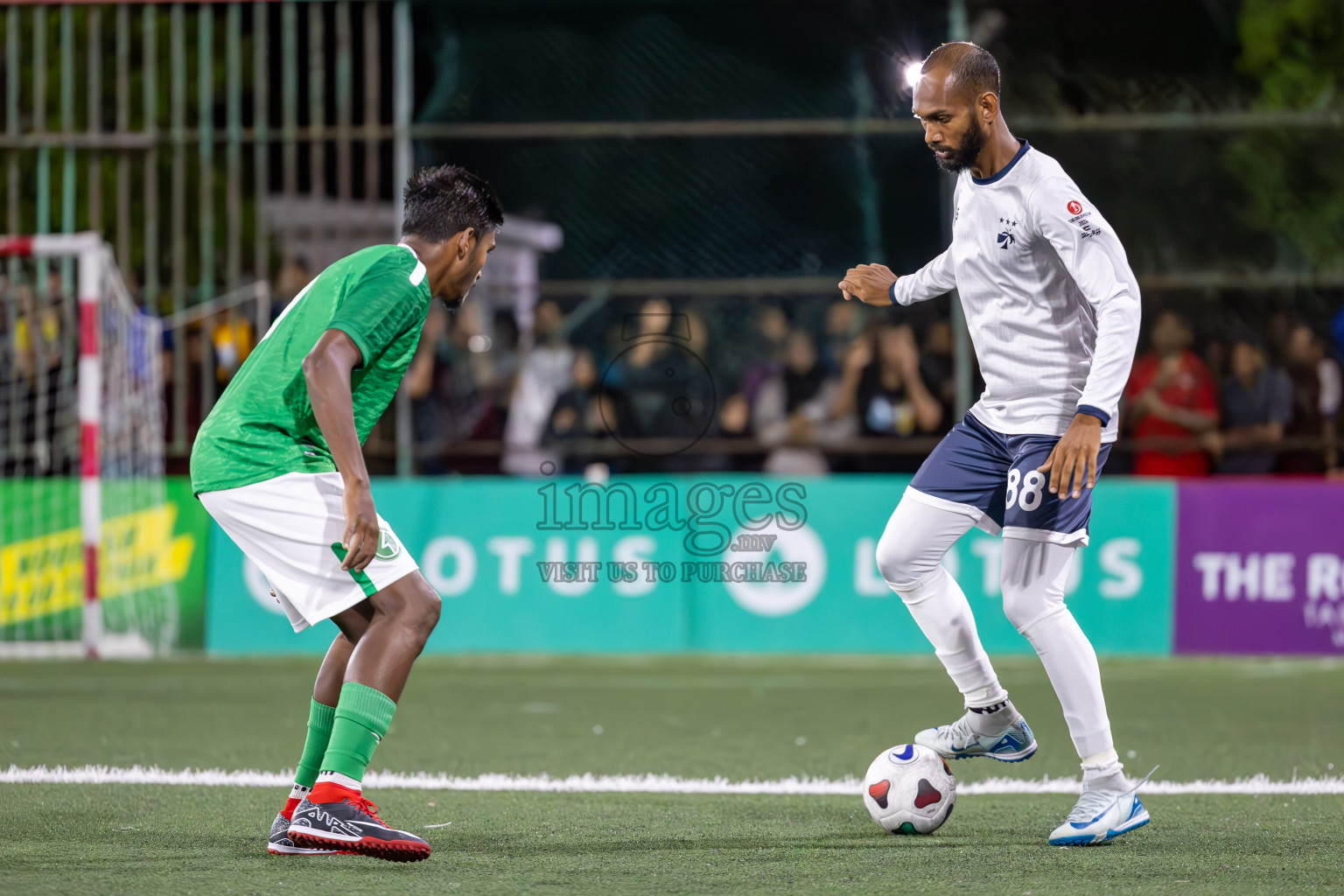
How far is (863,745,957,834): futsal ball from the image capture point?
492 centimetres

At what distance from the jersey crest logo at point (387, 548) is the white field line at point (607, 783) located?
1479mm

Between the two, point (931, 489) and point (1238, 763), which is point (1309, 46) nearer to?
point (1238, 763)

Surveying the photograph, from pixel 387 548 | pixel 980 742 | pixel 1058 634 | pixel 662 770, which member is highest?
pixel 387 548

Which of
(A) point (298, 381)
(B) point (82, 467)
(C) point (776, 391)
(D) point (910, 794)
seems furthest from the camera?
(C) point (776, 391)

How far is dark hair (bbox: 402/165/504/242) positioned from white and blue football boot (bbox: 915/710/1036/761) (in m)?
2.01

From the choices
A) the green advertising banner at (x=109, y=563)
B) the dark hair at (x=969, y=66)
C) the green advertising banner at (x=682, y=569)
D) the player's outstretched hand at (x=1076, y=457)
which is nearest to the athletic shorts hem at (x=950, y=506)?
the player's outstretched hand at (x=1076, y=457)

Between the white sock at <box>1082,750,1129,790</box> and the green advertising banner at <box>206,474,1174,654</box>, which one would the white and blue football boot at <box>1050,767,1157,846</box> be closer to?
the white sock at <box>1082,750,1129,790</box>

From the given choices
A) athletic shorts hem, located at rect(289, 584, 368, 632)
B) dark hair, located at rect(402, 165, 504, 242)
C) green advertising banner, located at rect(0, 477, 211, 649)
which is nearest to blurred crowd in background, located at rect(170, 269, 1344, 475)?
green advertising banner, located at rect(0, 477, 211, 649)

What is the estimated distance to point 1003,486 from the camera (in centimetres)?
496

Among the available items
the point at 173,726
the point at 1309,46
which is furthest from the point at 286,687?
the point at 1309,46

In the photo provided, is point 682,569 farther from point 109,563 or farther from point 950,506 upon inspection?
point 950,506

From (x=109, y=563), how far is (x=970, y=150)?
7.37 metres

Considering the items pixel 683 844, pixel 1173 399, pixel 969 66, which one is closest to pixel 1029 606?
pixel 683 844

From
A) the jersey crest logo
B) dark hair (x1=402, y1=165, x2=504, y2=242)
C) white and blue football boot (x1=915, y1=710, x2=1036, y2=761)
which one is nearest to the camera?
the jersey crest logo
